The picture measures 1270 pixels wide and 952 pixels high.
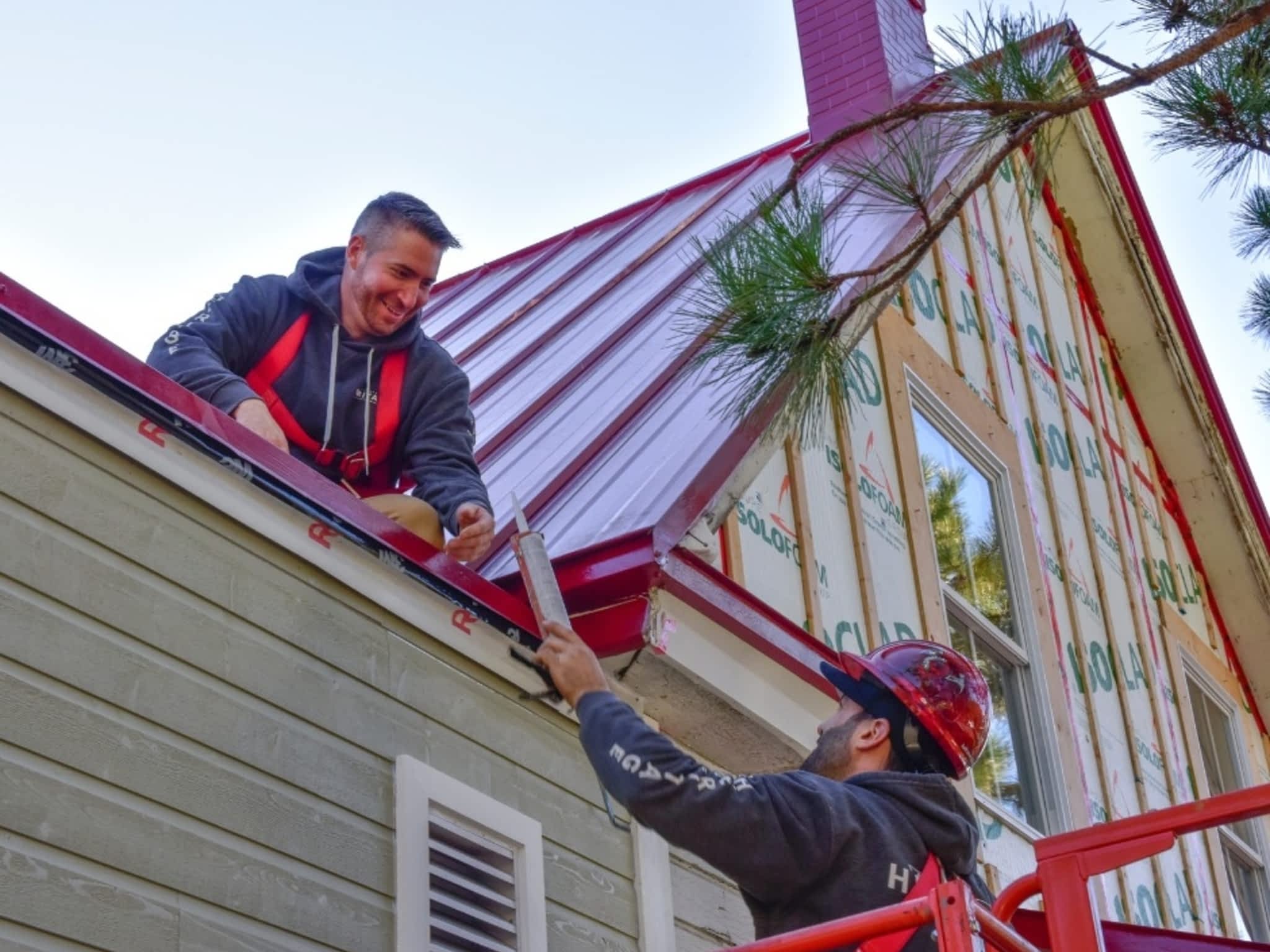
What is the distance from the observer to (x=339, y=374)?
5352 millimetres

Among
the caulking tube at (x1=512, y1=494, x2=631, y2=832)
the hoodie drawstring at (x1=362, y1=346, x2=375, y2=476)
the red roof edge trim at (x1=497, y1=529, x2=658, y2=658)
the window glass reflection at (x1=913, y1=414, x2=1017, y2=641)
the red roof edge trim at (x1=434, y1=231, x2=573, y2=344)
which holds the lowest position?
the caulking tube at (x1=512, y1=494, x2=631, y2=832)

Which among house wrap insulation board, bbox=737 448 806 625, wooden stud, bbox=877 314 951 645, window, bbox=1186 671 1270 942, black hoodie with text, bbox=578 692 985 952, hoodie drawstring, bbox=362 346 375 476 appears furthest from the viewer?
window, bbox=1186 671 1270 942

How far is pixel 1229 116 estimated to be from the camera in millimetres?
5230

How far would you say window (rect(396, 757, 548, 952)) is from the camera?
470 cm

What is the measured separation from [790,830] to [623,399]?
3236 mm

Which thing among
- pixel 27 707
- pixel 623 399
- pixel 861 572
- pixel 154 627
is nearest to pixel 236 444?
pixel 154 627

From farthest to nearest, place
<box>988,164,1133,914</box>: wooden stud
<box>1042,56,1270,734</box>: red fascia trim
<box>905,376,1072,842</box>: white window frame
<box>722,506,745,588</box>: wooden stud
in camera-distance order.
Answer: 1. <box>1042,56,1270,734</box>: red fascia trim
2. <box>988,164,1133,914</box>: wooden stud
3. <box>905,376,1072,842</box>: white window frame
4. <box>722,506,745,588</box>: wooden stud

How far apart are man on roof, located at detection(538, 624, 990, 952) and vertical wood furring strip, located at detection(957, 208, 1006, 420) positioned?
612 centimetres

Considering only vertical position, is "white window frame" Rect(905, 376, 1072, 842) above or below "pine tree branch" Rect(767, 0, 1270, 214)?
above

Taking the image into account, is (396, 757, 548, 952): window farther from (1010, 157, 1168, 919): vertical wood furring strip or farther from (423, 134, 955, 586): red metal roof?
(1010, 157, 1168, 919): vertical wood furring strip

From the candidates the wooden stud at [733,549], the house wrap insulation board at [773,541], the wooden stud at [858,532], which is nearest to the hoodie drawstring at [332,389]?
the wooden stud at [733,549]

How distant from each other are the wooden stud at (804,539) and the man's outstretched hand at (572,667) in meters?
2.81

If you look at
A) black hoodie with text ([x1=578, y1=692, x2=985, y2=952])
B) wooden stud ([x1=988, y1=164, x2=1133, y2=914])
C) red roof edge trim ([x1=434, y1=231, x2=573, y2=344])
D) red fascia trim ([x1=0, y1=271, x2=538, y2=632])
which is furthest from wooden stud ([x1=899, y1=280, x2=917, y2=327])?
black hoodie with text ([x1=578, y1=692, x2=985, y2=952])

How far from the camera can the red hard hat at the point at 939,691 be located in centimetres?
465
